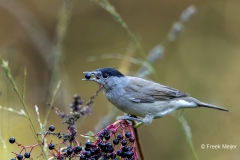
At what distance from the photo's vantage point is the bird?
13.7ft

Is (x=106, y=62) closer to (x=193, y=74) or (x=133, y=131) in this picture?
(x=193, y=74)

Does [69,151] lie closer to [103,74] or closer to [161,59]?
[103,74]

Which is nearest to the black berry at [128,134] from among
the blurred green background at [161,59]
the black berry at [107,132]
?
the black berry at [107,132]

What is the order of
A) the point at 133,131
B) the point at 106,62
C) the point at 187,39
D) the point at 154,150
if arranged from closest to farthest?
the point at 133,131 < the point at 154,150 < the point at 187,39 < the point at 106,62

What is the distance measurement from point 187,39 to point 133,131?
19.4 ft

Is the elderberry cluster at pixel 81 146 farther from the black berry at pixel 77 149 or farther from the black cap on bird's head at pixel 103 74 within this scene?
the black cap on bird's head at pixel 103 74

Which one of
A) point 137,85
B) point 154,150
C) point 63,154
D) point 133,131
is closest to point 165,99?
point 137,85

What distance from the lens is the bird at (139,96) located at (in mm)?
4189

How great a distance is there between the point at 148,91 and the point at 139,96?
19 centimetres

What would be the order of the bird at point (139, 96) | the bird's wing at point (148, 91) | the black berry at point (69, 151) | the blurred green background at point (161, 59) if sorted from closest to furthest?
the black berry at point (69, 151), the bird at point (139, 96), the bird's wing at point (148, 91), the blurred green background at point (161, 59)

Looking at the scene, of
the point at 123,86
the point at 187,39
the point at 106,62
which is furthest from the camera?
the point at 106,62

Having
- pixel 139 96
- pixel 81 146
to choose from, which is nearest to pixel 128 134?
pixel 81 146

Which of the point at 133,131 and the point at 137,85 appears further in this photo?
the point at 137,85

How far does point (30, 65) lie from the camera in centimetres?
904
